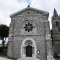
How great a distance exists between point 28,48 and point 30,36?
8.22ft

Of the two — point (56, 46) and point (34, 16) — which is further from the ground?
point (34, 16)

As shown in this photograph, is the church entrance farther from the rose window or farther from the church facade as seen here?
the rose window

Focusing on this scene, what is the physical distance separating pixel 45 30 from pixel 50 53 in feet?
15.0

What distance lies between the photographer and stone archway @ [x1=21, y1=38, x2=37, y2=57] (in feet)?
90.0

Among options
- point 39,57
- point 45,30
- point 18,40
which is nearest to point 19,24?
point 18,40

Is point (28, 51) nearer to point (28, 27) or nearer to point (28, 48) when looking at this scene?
point (28, 48)

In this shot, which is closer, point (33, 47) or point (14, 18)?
point (33, 47)

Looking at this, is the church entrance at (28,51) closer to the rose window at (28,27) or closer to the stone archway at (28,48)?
the stone archway at (28,48)

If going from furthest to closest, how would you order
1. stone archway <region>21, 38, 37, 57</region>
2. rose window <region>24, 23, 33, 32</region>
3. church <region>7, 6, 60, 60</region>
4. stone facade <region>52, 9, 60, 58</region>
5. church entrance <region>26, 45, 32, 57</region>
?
stone facade <region>52, 9, 60, 58</region>
rose window <region>24, 23, 33, 32</region>
church entrance <region>26, 45, 32, 57</region>
stone archway <region>21, 38, 37, 57</region>
church <region>7, 6, 60, 60</region>

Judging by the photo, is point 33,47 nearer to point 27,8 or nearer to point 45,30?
point 45,30

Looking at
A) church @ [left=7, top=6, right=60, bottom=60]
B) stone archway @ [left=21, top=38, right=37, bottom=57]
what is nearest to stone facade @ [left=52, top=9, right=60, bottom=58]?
church @ [left=7, top=6, right=60, bottom=60]

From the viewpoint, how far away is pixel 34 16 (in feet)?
95.0

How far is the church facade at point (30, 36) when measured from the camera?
27062 mm

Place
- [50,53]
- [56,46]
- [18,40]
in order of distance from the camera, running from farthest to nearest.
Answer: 1. [56,46]
2. [18,40]
3. [50,53]
